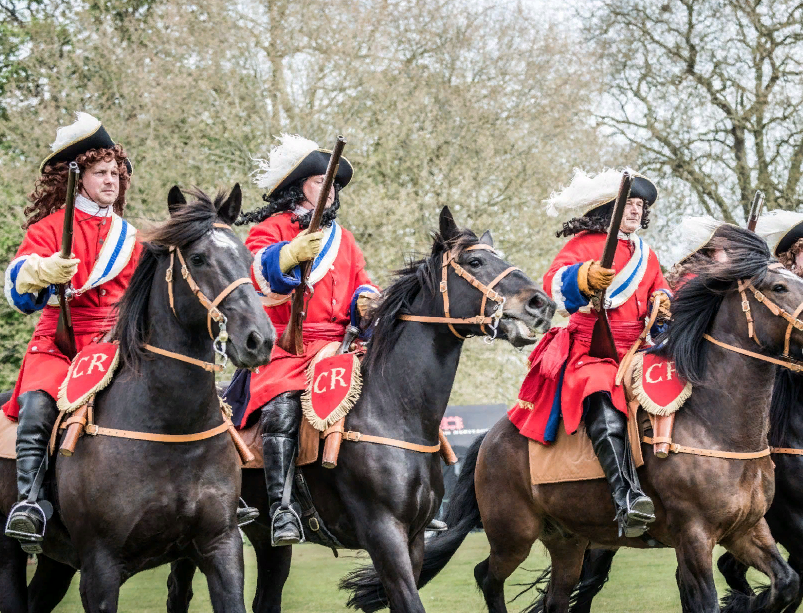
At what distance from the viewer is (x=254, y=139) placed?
72.1 ft

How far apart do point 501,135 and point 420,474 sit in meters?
17.0

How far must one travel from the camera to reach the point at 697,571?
22.9 feet

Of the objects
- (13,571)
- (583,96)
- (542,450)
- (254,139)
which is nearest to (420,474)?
(542,450)

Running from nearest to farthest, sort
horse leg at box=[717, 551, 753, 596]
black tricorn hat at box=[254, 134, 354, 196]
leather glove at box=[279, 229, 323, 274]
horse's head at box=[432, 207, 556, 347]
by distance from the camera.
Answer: leather glove at box=[279, 229, 323, 274]
horse's head at box=[432, 207, 556, 347]
black tricorn hat at box=[254, 134, 354, 196]
horse leg at box=[717, 551, 753, 596]

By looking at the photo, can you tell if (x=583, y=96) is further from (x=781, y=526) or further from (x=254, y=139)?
(x=781, y=526)

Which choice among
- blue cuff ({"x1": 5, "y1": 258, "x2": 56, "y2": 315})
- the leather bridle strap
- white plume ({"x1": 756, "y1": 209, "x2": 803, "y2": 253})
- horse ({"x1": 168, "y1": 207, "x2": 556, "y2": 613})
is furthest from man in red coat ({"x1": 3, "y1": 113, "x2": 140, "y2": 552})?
white plume ({"x1": 756, "y1": 209, "x2": 803, "y2": 253})

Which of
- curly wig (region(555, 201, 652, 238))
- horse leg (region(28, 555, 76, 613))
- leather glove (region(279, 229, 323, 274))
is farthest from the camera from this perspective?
curly wig (region(555, 201, 652, 238))

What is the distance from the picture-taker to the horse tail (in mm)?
7332

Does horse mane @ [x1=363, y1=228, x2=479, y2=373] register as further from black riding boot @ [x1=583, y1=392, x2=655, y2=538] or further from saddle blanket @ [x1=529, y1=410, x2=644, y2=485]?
saddle blanket @ [x1=529, y1=410, x2=644, y2=485]

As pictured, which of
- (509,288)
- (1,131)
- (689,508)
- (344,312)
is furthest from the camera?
(1,131)

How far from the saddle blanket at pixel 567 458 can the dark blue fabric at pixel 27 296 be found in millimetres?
3733

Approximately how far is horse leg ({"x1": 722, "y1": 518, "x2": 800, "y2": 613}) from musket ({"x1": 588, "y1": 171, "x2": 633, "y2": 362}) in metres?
1.52

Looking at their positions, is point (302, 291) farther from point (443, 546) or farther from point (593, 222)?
point (443, 546)

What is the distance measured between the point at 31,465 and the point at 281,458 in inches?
62.5
